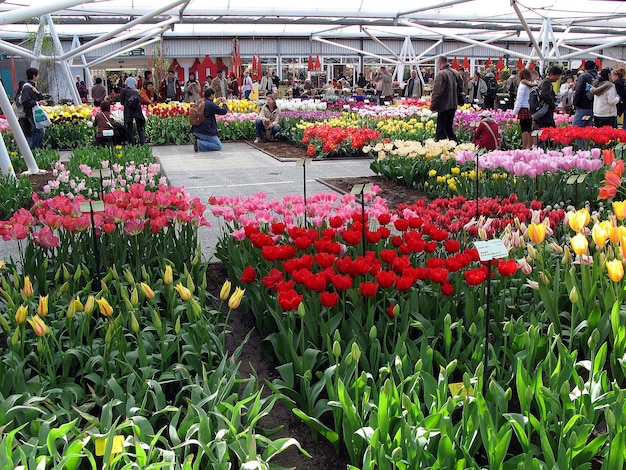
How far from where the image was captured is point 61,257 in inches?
162

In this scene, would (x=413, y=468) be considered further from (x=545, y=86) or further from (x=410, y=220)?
(x=545, y=86)

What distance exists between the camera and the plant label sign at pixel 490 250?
8.28 ft


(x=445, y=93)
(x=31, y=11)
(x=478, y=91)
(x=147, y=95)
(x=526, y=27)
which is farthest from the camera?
(x=478, y=91)

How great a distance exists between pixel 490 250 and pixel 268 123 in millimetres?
12730

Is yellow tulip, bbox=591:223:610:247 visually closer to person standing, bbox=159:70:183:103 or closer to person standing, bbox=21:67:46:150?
person standing, bbox=21:67:46:150

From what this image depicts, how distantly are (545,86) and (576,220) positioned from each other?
26.1ft

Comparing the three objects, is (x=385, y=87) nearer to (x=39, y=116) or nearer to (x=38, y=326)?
(x=39, y=116)

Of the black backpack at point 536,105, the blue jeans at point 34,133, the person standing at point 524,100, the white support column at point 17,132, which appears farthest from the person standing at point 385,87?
the white support column at point 17,132

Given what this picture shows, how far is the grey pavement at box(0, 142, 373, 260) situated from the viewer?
8.38 metres

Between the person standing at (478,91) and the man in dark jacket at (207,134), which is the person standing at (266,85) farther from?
the man in dark jacket at (207,134)

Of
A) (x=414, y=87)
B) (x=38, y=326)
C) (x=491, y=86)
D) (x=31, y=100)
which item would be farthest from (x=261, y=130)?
(x=38, y=326)

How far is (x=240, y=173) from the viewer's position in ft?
33.2

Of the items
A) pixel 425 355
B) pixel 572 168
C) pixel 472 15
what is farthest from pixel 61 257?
pixel 472 15

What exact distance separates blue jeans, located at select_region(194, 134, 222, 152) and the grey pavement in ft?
0.58
